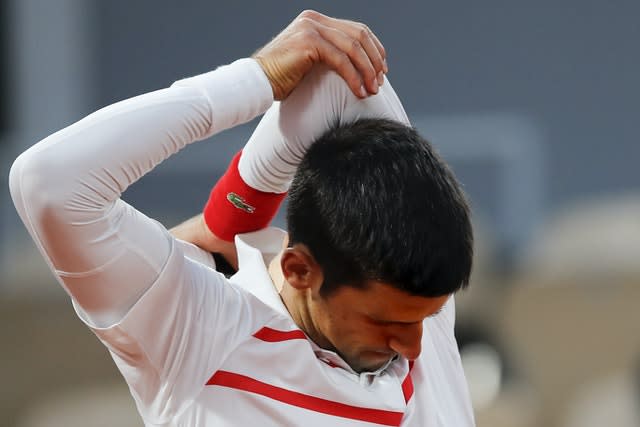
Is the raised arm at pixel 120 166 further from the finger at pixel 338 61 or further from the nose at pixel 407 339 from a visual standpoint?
the nose at pixel 407 339

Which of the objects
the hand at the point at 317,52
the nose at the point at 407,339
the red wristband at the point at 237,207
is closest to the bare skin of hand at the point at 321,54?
the hand at the point at 317,52

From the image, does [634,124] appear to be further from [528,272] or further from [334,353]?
[334,353]

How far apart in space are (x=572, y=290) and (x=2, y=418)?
5.42ft

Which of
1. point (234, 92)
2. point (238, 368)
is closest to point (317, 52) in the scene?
point (234, 92)

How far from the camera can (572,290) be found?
390 cm

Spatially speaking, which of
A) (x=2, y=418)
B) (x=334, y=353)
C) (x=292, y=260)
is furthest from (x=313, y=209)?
(x=2, y=418)

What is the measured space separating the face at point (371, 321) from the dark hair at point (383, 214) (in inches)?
0.5

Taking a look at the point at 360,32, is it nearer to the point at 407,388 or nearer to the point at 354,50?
the point at 354,50

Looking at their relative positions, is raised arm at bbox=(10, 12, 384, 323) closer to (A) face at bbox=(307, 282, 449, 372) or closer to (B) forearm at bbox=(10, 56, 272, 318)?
(B) forearm at bbox=(10, 56, 272, 318)

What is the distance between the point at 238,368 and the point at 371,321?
15cm

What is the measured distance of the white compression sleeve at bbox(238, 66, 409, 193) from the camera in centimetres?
144

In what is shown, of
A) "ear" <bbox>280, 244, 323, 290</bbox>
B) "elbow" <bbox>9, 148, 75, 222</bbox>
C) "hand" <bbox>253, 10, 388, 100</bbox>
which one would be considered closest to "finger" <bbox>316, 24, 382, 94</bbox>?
"hand" <bbox>253, 10, 388, 100</bbox>

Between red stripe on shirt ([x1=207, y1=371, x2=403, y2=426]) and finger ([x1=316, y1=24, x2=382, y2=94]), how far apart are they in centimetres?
34

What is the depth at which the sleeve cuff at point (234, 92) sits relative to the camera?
135 cm
